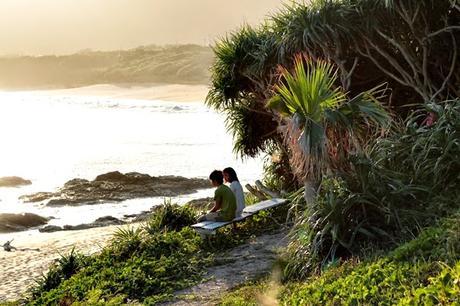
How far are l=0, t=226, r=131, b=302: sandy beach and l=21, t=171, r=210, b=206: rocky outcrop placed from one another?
5.89 meters

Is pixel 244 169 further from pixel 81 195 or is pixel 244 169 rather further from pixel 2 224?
pixel 2 224

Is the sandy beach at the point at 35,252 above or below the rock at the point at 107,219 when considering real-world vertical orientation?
below

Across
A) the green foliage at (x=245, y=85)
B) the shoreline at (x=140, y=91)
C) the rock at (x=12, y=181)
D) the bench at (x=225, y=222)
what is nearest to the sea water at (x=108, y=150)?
the rock at (x=12, y=181)

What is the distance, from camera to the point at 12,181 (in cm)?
2761

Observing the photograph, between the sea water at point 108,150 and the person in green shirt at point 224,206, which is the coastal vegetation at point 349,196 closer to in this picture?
the person in green shirt at point 224,206

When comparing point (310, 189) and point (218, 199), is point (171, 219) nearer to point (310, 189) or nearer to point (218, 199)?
point (218, 199)

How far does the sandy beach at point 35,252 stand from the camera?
1039 cm

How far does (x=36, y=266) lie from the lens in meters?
11.7

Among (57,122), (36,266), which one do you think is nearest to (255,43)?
(36,266)

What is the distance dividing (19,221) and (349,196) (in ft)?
45.7

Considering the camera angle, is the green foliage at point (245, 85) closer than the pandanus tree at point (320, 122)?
No

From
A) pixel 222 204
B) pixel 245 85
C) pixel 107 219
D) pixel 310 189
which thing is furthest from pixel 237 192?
pixel 107 219

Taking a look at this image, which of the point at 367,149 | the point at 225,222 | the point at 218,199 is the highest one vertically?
the point at 367,149

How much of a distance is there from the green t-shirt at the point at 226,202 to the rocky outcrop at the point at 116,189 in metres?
13.2
